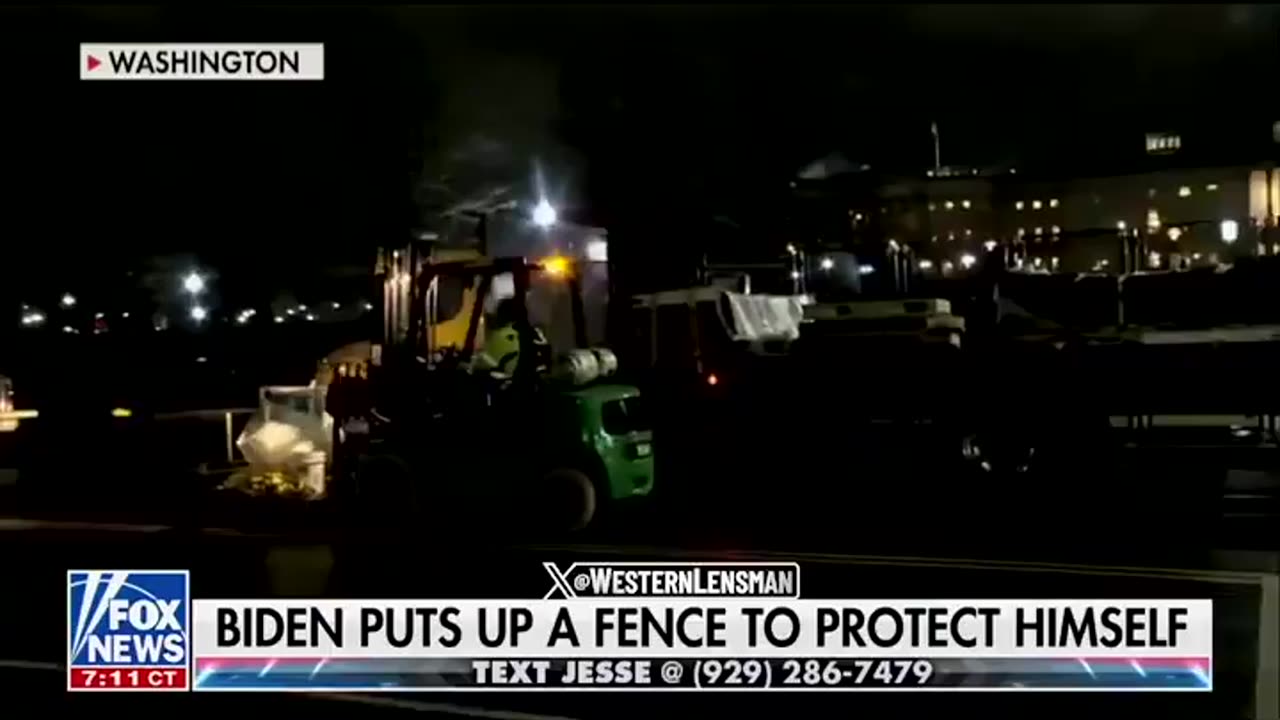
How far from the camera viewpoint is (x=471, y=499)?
837 centimetres

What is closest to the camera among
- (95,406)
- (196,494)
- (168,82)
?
(168,82)

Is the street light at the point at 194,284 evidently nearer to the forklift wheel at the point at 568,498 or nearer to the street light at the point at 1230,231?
the forklift wheel at the point at 568,498

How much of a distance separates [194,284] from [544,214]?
10.4 feet

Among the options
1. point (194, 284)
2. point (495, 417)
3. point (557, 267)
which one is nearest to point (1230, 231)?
point (557, 267)

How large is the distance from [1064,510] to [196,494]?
682 centimetres

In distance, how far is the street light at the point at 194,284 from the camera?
33.6 ft

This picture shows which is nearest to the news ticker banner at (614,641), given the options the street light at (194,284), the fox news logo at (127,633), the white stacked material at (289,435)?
the fox news logo at (127,633)

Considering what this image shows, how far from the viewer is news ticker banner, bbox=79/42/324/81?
14.4ft

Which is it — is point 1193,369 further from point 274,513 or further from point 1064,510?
point 274,513

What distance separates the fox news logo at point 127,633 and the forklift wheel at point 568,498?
4122 mm

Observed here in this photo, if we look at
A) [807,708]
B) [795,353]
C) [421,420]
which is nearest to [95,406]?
[421,420]

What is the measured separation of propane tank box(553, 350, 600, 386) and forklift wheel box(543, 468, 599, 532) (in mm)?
560

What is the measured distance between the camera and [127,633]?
13.6 ft

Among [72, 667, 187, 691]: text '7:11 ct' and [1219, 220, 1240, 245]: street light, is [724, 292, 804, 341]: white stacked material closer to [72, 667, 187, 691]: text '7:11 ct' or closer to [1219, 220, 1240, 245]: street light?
[1219, 220, 1240, 245]: street light
